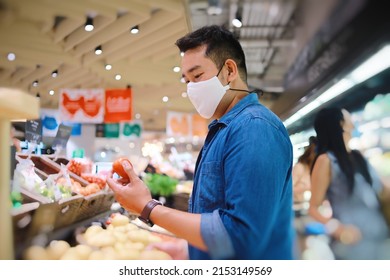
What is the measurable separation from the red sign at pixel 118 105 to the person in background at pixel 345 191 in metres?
2.87

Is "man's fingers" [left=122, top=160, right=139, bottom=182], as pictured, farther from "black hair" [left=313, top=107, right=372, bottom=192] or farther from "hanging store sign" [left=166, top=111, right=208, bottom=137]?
"hanging store sign" [left=166, top=111, right=208, bottom=137]

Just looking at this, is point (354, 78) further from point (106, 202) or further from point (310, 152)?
point (106, 202)

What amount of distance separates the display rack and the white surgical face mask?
0.56 m

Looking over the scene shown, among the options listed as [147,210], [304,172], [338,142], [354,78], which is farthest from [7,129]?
[354,78]

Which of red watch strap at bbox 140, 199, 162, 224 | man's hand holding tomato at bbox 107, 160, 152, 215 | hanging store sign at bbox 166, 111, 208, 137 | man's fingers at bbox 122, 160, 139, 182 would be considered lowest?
red watch strap at bbox 140, 199, 162, 224

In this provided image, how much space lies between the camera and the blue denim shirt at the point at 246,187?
996 mm

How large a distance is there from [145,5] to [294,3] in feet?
3.65

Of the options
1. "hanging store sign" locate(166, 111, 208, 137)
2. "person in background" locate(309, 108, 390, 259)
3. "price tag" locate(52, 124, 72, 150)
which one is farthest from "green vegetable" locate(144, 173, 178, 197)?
"hanging store sign" locate(166, 111, 208, 137)

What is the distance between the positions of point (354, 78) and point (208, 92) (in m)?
1.04

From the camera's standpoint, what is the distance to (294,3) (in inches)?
76.0

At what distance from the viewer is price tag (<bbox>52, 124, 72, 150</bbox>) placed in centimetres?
209

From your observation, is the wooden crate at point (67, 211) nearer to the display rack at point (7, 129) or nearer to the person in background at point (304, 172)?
the display rack at point (7, 129)

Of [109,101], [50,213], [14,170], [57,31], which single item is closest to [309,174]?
Result: [50,213]

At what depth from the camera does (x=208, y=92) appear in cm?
128
